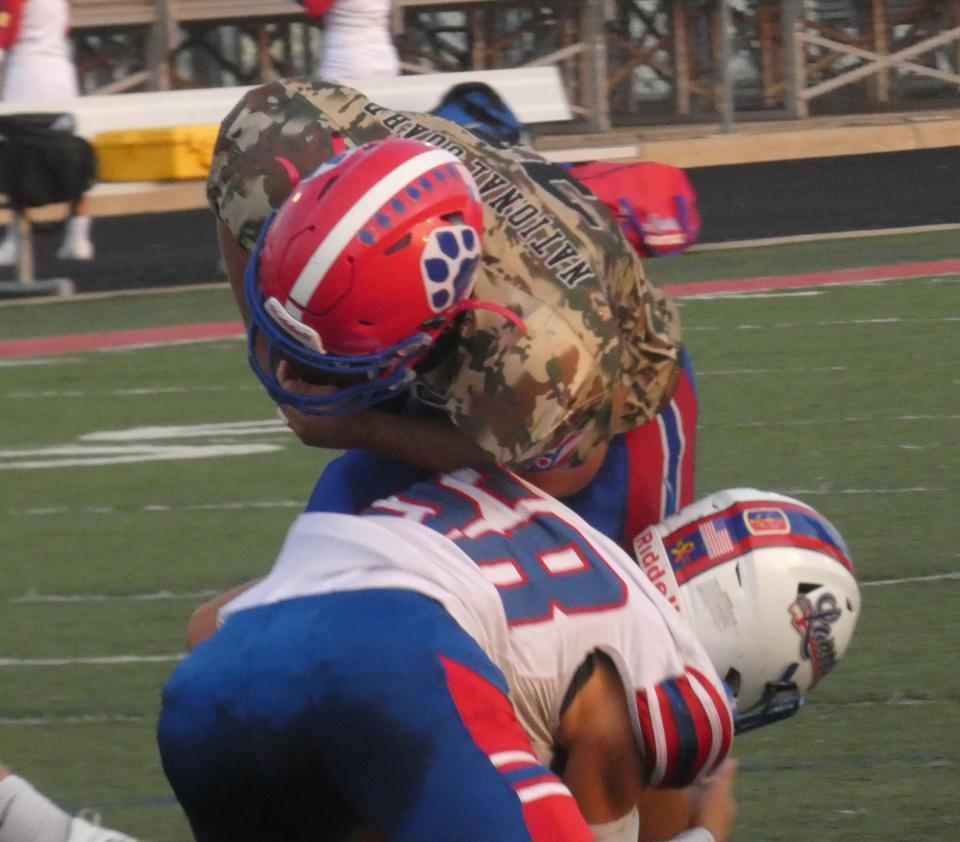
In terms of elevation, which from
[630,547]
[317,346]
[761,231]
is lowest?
[761,231]

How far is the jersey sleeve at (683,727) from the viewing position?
7.13ft

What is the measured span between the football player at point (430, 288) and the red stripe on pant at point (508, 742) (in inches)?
17.2

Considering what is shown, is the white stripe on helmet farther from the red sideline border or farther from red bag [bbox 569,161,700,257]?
the red sideline border

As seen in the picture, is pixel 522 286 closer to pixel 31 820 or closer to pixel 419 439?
pixel 419 439

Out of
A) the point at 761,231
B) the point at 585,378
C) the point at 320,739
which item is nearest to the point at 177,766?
the point at 320,739

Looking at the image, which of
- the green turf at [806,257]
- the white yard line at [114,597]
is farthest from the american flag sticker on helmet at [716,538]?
the green turf at [806,257]

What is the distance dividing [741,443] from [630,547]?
4.11 metres

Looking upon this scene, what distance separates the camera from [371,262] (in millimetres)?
2209

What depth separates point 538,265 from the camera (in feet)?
7.81

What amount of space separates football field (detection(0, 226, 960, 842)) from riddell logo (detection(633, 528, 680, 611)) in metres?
0.88

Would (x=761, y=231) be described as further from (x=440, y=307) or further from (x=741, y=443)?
(x=440, y=307)

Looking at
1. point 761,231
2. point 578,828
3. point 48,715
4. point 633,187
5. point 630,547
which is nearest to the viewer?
point 578,828

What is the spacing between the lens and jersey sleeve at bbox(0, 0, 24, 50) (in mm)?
11906

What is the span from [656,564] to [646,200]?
2.34m
